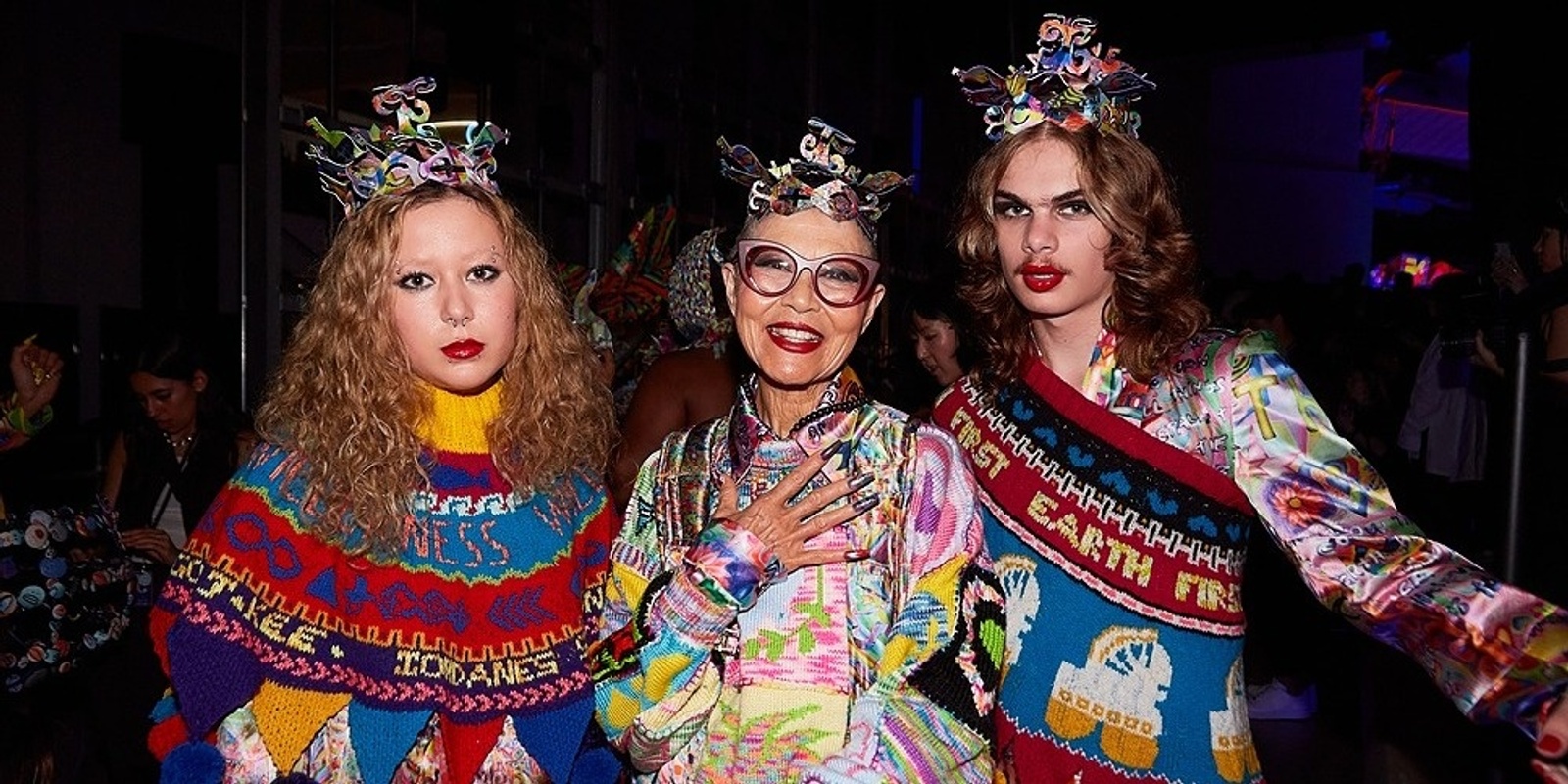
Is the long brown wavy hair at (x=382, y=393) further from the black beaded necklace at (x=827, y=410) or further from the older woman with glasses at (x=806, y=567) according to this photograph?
the black beaded necklace at (x=827, y=410)

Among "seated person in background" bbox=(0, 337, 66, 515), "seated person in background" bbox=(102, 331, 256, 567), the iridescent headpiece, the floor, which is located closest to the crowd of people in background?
the floor

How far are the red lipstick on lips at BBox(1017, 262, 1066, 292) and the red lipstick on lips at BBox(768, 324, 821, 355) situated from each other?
44 centimetres

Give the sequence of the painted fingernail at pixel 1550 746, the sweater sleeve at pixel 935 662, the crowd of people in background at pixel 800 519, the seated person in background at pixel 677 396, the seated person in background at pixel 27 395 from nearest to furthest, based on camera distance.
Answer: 1. the painted fingernail at pixel 1550 746
2. the sweater sleeve at pixel 935 662
3. the crowd of people in background at pixel 800 519
4. the seated person in background at pixel 27 395
5. the seated person in background at pixel 677 396

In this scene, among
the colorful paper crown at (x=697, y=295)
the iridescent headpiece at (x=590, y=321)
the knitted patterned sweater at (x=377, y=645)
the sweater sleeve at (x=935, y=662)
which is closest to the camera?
the sweater sleeve at (x=935, y=662)

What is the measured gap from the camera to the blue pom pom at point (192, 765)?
1995 millimetres

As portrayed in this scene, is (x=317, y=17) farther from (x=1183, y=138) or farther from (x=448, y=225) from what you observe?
(x=1183, y=138)

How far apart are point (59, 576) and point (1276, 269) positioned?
13524 mm

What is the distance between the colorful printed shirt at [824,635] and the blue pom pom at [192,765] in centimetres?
62

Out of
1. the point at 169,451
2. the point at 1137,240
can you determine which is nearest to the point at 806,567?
the point at 1137,240

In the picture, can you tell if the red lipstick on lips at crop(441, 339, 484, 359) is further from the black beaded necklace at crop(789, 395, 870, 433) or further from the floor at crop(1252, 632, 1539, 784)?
the floor at crop(1252, 632, 1539, 784)

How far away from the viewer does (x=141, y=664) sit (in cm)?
387

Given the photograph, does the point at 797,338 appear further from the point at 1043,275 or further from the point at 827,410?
the point at 1043,275

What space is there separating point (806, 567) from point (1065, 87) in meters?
1.03

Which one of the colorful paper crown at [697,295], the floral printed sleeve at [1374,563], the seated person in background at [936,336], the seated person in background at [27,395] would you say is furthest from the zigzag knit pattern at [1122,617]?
the seated person in background at [27,395]
